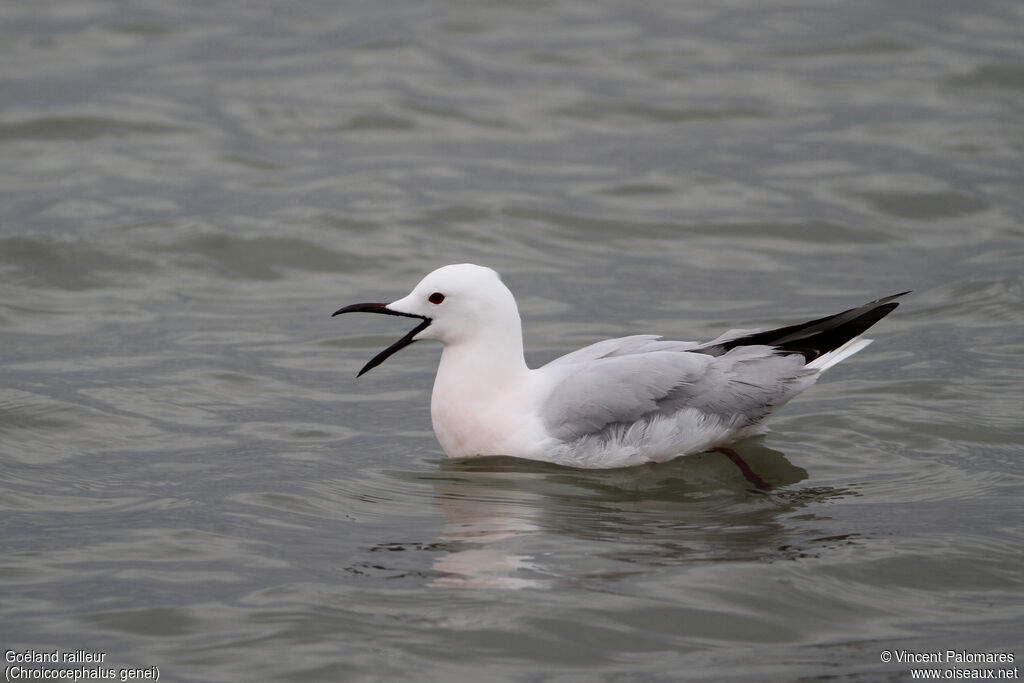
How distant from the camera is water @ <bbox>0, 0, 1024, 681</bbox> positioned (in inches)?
215

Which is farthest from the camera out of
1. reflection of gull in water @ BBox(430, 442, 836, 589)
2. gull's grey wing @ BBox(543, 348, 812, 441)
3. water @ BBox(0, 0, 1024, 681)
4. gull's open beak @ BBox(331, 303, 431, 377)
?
gull's open beak @ BBox(331, 303, 431, 377)

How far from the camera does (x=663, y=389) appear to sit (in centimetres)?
696

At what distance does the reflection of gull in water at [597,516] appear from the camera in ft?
19.2

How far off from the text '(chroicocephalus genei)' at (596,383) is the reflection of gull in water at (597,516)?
12 centimetres

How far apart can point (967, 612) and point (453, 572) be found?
6.86ft

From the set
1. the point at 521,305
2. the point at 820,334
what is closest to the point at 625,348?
the point at 820,334

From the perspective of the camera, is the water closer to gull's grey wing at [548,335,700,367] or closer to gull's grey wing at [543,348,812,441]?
gull's grey wing at [543,348,812,441]

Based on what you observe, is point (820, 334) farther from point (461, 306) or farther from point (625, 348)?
point (461, 306)

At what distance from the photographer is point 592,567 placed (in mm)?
5785

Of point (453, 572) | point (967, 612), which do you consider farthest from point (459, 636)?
point (967, 612)

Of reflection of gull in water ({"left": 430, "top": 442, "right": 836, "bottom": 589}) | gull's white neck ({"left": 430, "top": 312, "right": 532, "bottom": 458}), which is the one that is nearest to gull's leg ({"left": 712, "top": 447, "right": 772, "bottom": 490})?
reflection of gull in water ({"left": 430, "top": 442, "right": 836, "bottom": 589})

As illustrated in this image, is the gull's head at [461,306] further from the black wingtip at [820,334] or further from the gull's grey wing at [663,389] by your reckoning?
the black wingtip at [820,334]

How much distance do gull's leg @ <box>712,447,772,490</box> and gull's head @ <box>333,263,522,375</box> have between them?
4.23 feet

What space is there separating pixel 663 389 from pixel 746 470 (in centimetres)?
63
